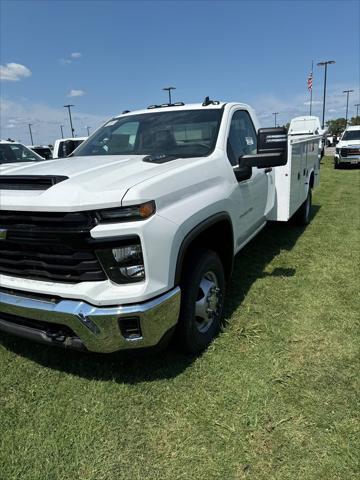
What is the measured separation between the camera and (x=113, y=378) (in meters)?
2.93

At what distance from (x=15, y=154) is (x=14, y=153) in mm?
35

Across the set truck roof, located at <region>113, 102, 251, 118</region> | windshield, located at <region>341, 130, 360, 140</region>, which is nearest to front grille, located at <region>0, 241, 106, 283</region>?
truck roof, located at <region>113, 102, 251, 118</region>

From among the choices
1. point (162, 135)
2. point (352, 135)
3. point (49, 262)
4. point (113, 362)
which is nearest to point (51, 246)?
point (49, 262)

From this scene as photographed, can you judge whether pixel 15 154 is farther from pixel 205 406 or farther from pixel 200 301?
pixel 205 406

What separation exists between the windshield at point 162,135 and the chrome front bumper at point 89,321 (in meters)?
1.56

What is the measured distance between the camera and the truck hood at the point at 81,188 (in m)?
2.34

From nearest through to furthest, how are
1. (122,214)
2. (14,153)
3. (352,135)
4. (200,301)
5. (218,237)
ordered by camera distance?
(122,214) → (200,301) → (218,237) → (14,153) → (352,135)

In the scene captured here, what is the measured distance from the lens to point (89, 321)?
2398mm

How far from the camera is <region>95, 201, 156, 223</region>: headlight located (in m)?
2.36

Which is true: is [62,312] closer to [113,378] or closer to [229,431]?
[113,378]

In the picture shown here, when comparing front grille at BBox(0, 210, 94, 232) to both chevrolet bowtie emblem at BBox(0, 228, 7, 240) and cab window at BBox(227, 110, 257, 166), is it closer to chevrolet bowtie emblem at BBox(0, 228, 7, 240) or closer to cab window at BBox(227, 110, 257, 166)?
chevrolet bowtie emblem at BBox(0, 228, 7, 240)

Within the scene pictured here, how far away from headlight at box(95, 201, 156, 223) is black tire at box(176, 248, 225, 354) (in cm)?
74

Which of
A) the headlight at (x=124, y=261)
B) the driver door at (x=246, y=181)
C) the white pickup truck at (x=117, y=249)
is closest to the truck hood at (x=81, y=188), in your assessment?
the white pickup truck at (x=117, y=249)

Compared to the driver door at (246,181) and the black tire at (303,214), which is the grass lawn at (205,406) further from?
the black tire at (303,214)
